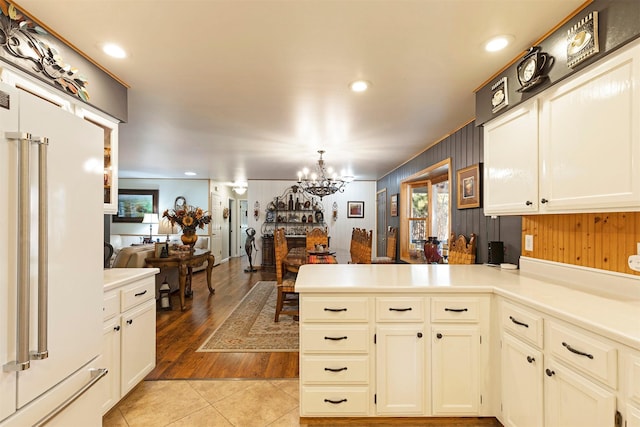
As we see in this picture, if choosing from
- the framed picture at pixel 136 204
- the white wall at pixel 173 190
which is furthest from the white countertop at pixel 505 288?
the framed picture at pixel 136 204

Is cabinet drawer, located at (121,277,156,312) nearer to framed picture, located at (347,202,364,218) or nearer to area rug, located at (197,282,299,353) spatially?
area rug, located at (197,282,299,353)

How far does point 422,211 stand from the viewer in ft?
17.0

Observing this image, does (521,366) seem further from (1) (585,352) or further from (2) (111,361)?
(2) (111,361)

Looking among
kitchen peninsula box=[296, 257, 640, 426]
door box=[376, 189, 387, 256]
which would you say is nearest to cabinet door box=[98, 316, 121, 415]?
kitchen peninsula box=[296, 257, 640, 426]

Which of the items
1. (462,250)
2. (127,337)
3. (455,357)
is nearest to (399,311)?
(455,357)

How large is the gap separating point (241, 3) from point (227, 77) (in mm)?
810

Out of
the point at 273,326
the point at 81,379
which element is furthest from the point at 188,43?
the point at 273,326

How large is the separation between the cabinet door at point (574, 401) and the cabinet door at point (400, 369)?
618mm

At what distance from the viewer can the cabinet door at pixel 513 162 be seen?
72.2 inches

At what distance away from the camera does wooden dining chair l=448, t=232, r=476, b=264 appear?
2963 mm

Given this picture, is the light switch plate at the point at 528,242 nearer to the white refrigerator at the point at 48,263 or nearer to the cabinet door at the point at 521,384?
the cabinet door at the point at 521,384

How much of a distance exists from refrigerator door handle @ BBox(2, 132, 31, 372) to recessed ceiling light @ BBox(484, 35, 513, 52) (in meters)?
2.28

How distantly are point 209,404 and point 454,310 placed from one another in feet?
5.93

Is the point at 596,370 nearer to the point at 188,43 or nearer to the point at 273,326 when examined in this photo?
the point at 188,43
